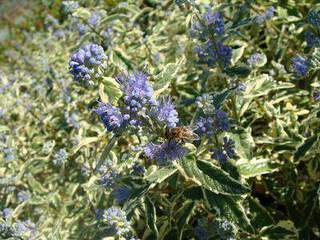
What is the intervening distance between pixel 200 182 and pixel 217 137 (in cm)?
40

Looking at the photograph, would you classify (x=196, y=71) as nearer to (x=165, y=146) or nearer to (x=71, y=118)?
(x=71, y=118)

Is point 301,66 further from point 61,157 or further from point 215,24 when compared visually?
point 61,157

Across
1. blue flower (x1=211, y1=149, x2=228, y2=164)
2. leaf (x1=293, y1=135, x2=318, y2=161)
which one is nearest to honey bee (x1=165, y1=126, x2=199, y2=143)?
blue flower (x1=211, y1=149, x2=228, y2=164)

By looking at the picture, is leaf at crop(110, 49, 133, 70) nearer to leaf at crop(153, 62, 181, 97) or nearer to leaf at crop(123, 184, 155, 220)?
leaf at crop(153, 62, 181, 97)

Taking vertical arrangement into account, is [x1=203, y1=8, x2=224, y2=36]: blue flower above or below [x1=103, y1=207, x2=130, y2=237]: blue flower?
above

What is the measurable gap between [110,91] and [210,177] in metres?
0.53

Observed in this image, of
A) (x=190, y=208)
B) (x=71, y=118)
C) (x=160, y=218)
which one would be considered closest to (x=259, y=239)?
(x=190, y=208)

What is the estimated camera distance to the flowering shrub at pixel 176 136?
1.70 metres

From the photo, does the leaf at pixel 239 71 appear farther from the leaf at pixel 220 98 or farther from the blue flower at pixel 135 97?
the blue flower at pixel 135 97

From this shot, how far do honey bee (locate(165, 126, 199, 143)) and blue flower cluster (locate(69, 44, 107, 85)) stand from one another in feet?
1.17

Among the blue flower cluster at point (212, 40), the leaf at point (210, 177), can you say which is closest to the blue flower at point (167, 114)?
the leaf at point (210, 177)

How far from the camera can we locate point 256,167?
2.27 metres

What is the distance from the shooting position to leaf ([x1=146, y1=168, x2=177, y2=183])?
1839 millimetres

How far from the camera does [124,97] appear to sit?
5.12 ft
